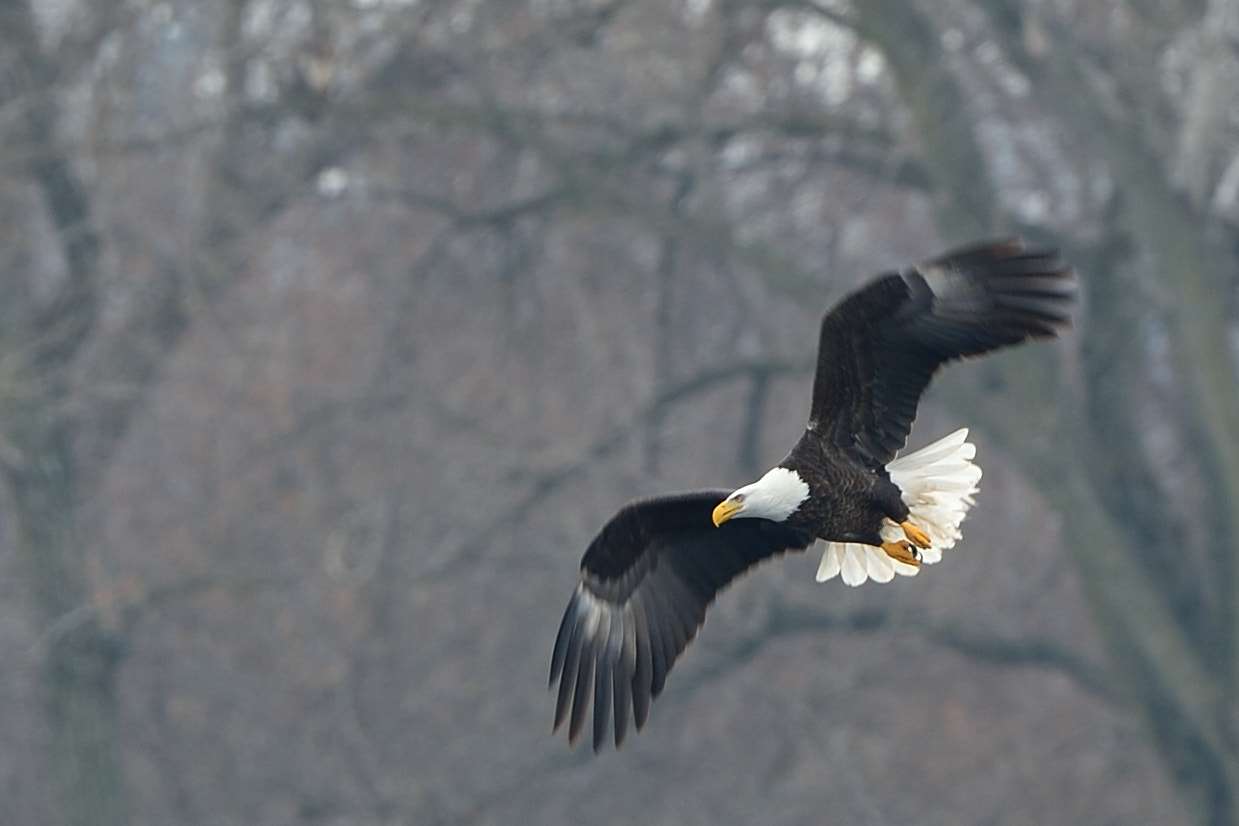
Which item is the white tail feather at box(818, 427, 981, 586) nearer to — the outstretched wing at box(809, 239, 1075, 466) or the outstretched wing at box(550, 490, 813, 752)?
the outstretched wing at box(809, 239, 1075, 466)

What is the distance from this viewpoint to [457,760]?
1584 centimetres

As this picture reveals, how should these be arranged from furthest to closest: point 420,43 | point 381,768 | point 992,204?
1. point 381,768
2. point 420,43
3. point 992,204

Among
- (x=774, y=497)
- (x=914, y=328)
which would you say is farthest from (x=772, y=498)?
(x=914, y=328)

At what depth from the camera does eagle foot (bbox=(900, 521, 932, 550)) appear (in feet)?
23.6

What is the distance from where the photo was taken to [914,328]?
275 inches

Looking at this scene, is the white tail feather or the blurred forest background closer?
the white tail feather

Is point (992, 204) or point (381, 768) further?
point (381, 768)

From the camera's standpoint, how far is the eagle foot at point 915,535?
7.20 meters

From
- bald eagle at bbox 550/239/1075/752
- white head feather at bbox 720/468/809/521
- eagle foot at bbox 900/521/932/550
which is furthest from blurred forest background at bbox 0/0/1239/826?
white head feather at bbox 720/468/809/521

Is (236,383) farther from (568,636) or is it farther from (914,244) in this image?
(568,636)

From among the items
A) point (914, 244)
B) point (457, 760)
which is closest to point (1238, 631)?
point (914, 244)

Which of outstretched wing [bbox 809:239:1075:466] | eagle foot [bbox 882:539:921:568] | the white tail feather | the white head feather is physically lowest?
eagle foot [bbox 882:539:921:568]

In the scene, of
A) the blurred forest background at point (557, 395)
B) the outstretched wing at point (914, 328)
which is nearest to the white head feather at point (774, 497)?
the outstretched wing at point (914, 328)

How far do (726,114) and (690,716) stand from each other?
14.7 feet
